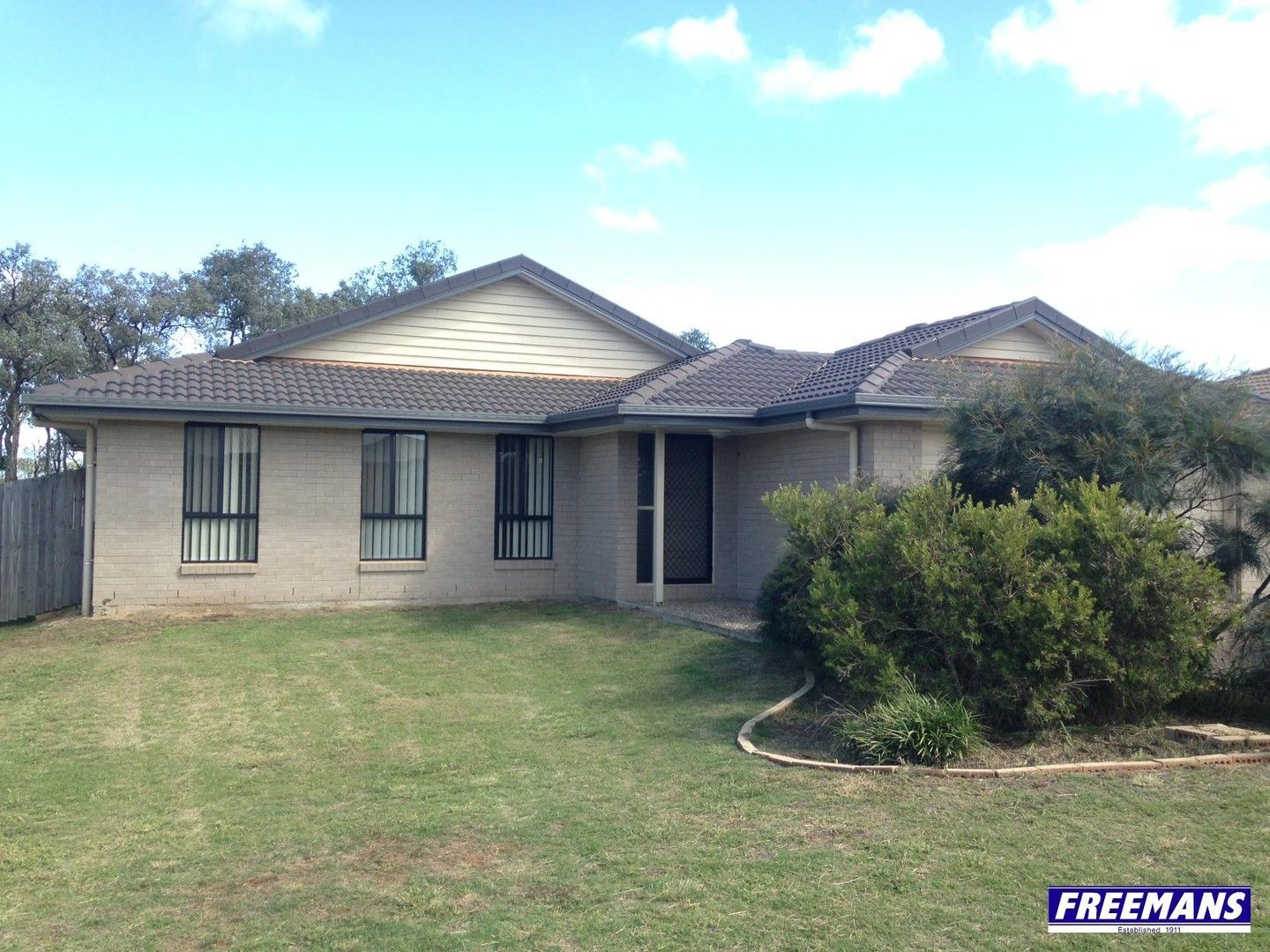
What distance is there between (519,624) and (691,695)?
4766 mm

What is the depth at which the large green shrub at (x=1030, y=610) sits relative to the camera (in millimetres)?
8328

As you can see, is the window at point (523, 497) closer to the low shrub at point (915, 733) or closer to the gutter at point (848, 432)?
the gutter at point (848, 432)

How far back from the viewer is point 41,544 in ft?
54.2

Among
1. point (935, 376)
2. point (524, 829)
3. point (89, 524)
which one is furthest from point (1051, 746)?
point (89, 524)

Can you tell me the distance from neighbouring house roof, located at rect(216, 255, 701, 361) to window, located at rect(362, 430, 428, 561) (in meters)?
2.64

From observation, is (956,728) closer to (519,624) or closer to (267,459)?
(519,624)

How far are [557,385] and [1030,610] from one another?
466 inches

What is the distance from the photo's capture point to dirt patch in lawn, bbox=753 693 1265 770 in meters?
7.88

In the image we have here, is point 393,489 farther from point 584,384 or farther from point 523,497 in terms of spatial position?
point 584,384

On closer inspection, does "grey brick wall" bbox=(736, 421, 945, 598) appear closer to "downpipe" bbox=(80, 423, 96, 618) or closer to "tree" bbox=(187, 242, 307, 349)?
"downpipe" bbox=(80, 423, 96, 618)

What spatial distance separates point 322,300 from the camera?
45.2 metres

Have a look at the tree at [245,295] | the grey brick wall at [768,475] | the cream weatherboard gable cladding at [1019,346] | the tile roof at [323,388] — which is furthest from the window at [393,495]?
the tree at [245,295]

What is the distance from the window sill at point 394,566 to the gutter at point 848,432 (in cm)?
629

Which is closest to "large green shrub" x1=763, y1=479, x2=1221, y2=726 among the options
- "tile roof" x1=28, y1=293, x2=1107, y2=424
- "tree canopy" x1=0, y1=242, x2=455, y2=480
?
"tile roof" x1=28, y1=293, x2=1107, y2=424
